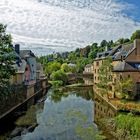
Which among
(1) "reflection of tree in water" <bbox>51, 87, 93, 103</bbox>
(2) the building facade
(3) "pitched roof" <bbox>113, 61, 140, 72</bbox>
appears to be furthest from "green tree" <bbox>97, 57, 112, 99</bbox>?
(1) "reflection of tree in water" <bbox>51, 87, 93, 103</bbox>

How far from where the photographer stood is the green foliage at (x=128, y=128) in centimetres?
3149

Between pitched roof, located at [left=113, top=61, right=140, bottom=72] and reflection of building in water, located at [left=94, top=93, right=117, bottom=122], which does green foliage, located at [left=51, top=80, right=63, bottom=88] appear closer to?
pitched roof, located at [left=113, top=61, right=140, bottom=72]

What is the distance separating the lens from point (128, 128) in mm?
33531

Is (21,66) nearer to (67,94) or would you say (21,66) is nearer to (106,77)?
(67,94)

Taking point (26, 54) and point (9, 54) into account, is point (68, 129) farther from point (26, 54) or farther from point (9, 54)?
point (26, 54)

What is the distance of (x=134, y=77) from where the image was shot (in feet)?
212

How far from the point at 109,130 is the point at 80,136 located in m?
3.67

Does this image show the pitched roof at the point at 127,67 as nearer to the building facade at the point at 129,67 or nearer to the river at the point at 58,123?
the building facade at the point at 129,67

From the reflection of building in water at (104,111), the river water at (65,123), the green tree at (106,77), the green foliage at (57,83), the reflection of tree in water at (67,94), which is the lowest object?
the river water at (65,123)

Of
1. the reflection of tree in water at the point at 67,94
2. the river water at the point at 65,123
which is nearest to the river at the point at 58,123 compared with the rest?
the river water at the point at 65,123

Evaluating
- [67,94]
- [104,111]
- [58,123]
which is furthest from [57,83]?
[58,123]

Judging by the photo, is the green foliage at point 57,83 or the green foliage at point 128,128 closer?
the green foliage at point 128,128

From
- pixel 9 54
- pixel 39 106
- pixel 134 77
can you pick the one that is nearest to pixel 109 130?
pixel 9 54

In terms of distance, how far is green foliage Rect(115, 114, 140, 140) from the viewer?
31.5m
